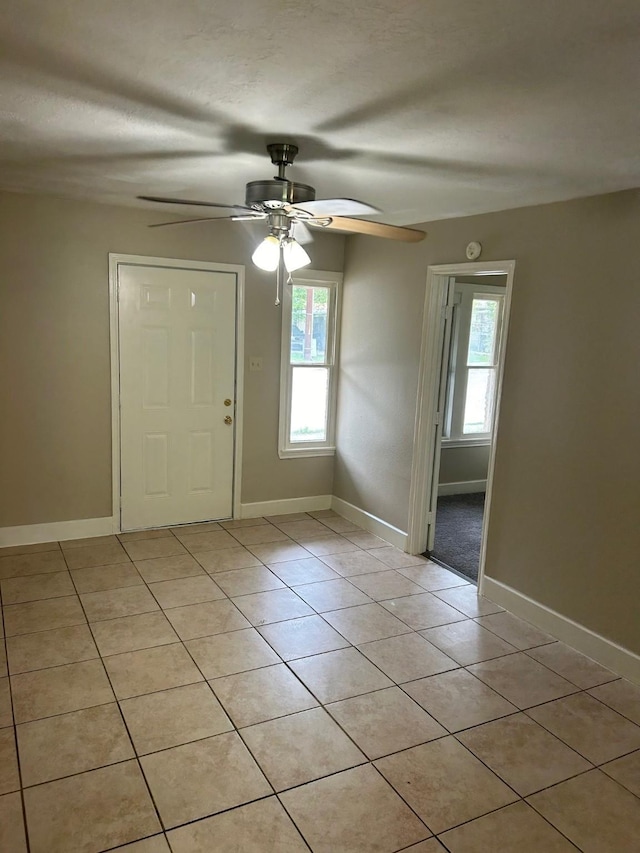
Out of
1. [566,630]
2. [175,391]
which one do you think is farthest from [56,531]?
[566,630]

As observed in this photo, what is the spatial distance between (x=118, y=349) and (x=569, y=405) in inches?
121

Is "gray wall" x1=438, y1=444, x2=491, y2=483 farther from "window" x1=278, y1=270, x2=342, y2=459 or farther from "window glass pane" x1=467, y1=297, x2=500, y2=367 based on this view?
"window" x1=278, y1=270, x2=342, y2=459

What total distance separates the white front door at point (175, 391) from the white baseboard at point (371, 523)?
1.05 meters

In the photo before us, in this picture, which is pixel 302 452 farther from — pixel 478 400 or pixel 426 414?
pixel 478 400

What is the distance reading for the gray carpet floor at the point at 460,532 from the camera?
4508mm

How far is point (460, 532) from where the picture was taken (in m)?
5.17

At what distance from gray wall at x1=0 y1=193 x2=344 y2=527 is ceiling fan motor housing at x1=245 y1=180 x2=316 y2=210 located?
2067 mm

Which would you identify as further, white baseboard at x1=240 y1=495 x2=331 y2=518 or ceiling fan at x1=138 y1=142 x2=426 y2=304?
white baseboard at x1=240 y1=495 x2=331 y2=518

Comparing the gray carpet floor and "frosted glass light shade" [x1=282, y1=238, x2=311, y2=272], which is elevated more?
"frosted glass light shade" [x1=282, y1=238, x2=311, y2=272]

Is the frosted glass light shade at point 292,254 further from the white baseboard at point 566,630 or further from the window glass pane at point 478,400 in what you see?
the window glass pane at point 478,400

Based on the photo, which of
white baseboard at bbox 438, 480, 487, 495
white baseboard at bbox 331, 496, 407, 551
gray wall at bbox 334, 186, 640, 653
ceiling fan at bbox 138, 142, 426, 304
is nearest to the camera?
ceiling fan at bbox 138, 142, 426, 304

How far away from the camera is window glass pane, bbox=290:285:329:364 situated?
5.14 m

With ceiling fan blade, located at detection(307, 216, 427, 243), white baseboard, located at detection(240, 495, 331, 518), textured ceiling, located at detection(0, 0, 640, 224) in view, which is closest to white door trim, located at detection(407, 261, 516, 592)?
textured ceiling, located at detection(0, 0, 640, 224)

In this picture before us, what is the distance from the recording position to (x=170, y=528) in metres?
4.86
